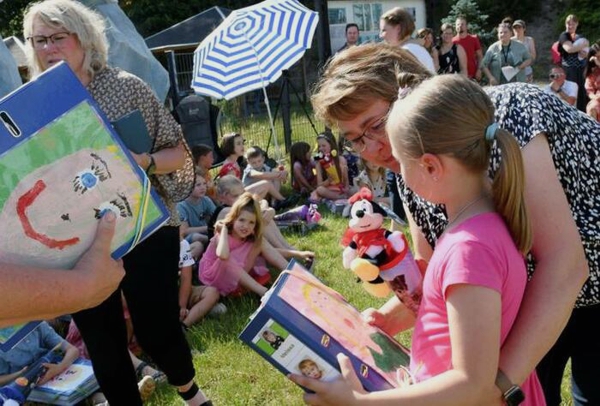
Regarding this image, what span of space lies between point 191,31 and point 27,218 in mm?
16690

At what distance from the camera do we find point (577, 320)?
6.07 feet

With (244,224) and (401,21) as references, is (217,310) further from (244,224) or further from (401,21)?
(401,21)

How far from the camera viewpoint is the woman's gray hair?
8.06 feet

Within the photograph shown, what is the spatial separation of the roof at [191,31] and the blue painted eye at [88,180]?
15992mm

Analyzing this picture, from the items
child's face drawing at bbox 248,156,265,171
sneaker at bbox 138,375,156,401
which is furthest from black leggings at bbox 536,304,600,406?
child's face drawing at bbox 248,156,265,171

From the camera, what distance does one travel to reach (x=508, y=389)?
55.1 inches

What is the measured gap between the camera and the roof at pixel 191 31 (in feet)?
56.5

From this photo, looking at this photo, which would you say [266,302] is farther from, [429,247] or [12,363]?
[12,363]

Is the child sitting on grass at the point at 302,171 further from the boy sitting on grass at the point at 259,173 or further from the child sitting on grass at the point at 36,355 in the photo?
the child sitting on grass at the point at 36,355

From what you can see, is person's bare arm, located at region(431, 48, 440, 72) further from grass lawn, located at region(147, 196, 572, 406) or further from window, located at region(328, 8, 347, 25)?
window, located at region(328, 8, 347, 25)

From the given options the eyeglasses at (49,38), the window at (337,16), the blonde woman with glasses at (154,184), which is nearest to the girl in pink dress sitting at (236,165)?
the blonde woman with glasses at (154,184)

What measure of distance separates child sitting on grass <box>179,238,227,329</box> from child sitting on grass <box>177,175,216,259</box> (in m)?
0.76

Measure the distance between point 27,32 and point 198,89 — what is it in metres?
6.14

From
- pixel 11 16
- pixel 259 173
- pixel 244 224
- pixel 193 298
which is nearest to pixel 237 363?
pixel 193 298
